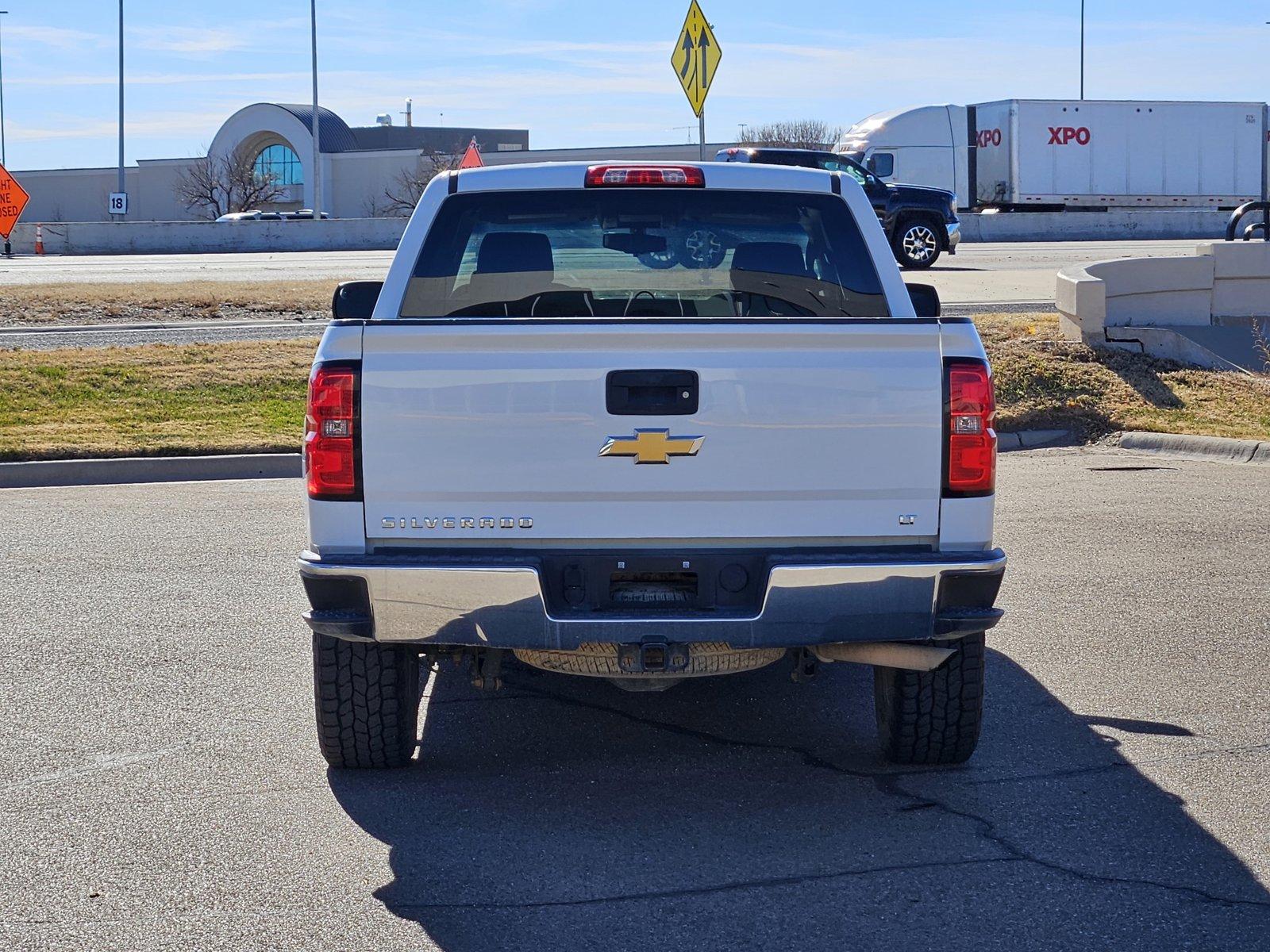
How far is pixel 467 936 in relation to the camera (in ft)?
12.8

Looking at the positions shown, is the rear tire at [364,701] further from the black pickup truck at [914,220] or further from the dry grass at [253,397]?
the black pickup truck at [914,220]

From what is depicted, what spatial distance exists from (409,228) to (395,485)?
4.39ft

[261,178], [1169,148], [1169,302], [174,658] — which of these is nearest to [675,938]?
[174,658]

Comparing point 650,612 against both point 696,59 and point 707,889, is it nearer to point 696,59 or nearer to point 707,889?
point 707,889

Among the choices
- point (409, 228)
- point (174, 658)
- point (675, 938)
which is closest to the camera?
point (675, 938)

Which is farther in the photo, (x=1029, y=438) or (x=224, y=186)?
(x=224, y=186)

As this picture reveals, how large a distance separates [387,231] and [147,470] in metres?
31.0

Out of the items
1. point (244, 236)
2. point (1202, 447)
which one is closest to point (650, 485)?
point (1202, 447)

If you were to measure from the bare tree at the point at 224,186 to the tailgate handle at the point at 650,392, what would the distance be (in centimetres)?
7519

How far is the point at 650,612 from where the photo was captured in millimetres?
4516

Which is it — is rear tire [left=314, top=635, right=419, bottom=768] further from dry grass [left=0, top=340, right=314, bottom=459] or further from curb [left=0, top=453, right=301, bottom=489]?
dry grass [left=0, top=340, right=314, bottom=459]

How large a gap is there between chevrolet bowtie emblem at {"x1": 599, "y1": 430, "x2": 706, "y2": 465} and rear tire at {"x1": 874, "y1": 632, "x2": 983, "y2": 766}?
116cm

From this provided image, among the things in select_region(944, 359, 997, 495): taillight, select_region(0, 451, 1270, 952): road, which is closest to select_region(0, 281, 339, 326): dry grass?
select_region(0, 451, 1270, 952): road

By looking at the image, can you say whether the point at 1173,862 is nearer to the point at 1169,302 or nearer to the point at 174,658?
the point at 174,658
